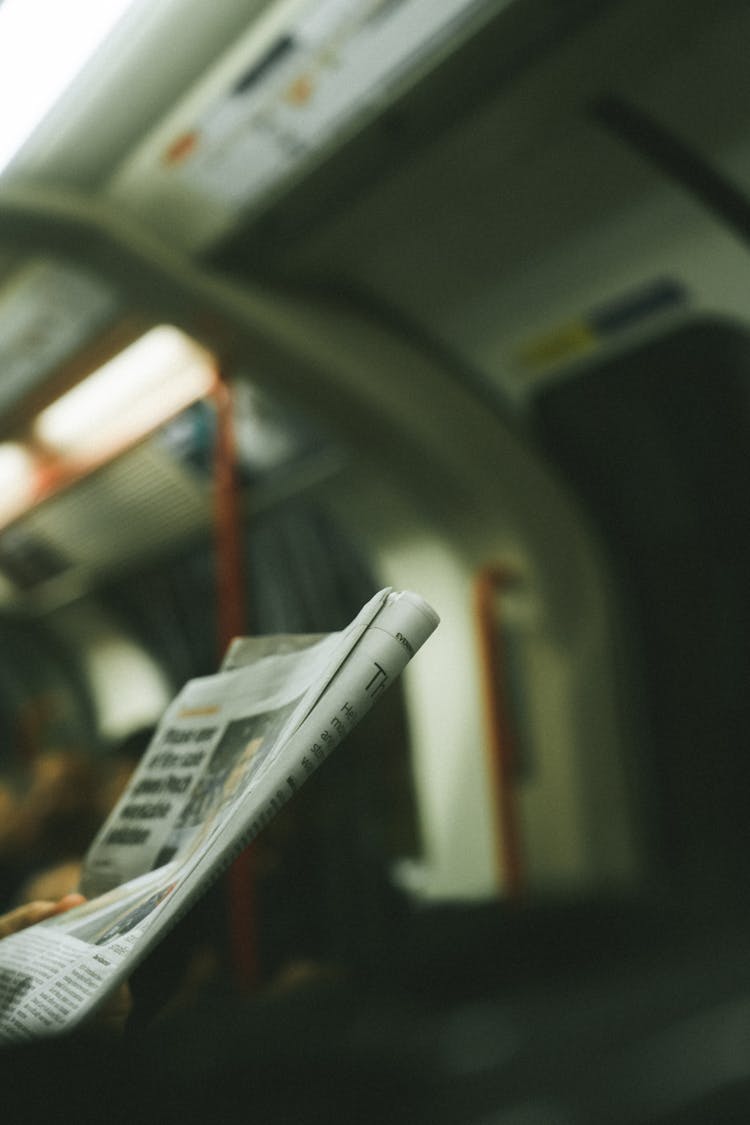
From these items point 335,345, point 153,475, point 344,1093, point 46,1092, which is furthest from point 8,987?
point 153,475

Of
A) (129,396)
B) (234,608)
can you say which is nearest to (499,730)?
(234,608)

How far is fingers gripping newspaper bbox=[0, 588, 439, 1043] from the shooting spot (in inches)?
26.1

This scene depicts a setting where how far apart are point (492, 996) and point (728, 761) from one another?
0.97m

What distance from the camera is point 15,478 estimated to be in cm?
418

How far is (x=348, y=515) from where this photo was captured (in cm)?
312

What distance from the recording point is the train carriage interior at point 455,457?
2.04 meters

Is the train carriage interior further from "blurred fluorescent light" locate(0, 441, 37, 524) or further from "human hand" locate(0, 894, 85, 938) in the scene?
"human hand" locate(0, 894, 85, 938)

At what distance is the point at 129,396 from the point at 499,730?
67.6 inches

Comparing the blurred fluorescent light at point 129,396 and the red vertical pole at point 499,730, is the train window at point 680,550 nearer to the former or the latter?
the red vertical pole at point 499,730

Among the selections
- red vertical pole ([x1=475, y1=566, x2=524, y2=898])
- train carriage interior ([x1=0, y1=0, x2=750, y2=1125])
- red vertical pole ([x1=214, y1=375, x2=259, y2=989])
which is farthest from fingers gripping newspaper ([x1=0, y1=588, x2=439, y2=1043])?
red vertical pole ([x1=475, y1=566, x2=524, y2=898])

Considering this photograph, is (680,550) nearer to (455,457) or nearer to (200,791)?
(455,457)

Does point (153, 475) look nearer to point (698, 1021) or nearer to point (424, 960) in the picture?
point (424, 960)

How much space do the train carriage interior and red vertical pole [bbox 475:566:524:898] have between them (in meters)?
0.01

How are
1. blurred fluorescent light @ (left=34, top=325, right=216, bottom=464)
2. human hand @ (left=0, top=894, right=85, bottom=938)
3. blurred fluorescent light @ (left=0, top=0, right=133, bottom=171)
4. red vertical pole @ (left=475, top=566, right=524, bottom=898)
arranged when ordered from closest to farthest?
human hand @ (left=0, top=894, right=85, bottom=938) → blurred fluorescent light @ (left=0, top=0, right=133, bottom=171) → red vertical pole @ (left=475, top=566, right=524, bottom=898) → blurred fluorescent light @ (left=34, top=325, right=216, bottom=464)
